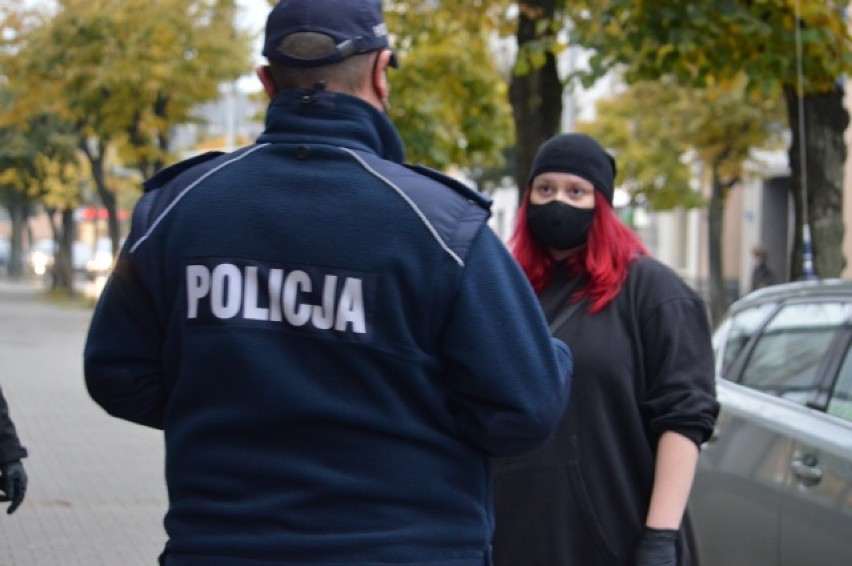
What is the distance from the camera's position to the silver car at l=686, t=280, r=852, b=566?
179 inches

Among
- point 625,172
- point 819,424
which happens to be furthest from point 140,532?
point 625,172

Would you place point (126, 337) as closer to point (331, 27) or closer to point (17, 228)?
point (331, 27)

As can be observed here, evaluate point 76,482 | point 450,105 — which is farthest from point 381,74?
point 450,105

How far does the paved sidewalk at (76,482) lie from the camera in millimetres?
7617

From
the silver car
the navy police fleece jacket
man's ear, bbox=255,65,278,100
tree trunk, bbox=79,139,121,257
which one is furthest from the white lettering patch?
tree trunk, bbox=79,139,121,257

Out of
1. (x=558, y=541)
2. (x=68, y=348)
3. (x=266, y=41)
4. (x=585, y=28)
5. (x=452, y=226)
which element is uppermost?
(x=585, y=28)

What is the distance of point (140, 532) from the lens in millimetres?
8141

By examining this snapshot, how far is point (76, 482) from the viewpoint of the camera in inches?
383

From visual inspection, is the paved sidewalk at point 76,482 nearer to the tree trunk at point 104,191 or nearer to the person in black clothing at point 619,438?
the person in black clothing at point 619,438

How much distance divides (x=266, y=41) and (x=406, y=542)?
836 millimetres

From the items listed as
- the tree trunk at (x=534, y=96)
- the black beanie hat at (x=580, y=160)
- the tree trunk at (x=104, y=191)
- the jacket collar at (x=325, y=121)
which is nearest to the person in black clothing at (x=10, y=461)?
the black beanie hat at (x=580, y=160)

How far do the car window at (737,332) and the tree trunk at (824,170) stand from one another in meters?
4.63

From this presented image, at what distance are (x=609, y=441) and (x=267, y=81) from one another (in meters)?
1.33

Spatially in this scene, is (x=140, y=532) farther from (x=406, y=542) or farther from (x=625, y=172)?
(x=625, y=172)
